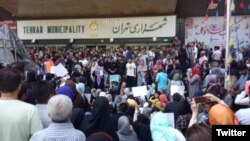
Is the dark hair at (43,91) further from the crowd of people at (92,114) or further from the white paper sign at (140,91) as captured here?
the white paper sign at (140,91)

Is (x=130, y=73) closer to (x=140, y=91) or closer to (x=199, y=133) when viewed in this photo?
(x=140, y=91)

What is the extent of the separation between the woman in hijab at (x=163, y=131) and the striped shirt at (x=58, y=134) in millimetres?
1687

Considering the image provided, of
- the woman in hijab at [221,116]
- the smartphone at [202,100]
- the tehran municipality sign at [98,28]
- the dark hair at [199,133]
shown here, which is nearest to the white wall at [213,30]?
the tehran municipality sign at [98,28]

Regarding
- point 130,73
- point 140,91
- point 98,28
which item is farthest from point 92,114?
point 98,28

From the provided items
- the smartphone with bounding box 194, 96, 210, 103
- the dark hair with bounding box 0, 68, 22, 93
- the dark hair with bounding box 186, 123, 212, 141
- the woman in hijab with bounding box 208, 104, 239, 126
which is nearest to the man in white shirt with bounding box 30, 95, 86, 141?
the dark hair with bounding box 0, 68, 22, 93

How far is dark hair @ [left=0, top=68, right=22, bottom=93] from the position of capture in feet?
12.7

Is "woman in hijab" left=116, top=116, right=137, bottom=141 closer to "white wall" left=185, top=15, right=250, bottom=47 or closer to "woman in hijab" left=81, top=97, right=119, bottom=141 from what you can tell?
"woman in hijab" left=81, top=97, right=119, bottom=141

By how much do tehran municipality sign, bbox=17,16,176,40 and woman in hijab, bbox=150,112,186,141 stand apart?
22.8m

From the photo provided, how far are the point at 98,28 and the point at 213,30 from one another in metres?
6.75

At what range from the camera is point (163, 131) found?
5.25 m

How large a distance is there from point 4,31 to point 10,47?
601 mm

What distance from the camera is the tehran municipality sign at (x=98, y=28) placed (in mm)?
28312

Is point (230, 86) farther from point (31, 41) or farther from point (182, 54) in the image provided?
point (31, 41)

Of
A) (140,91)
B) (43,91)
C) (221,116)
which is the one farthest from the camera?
(140,91)
